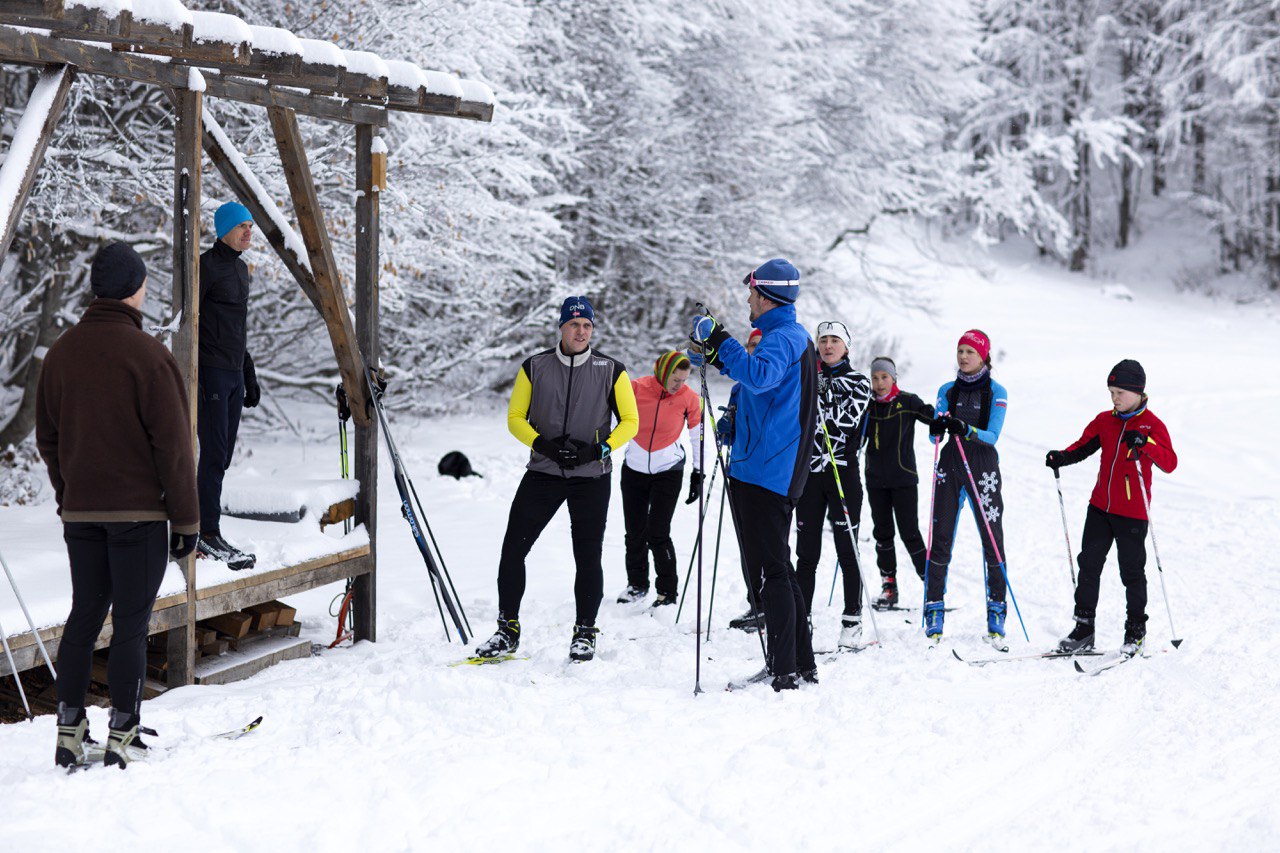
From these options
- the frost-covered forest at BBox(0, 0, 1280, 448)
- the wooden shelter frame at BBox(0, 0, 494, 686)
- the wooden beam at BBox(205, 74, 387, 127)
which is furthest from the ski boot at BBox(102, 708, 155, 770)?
the frost-covered forest at BBox(0, 0, 1280, 448)

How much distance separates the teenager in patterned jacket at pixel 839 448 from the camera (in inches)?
237

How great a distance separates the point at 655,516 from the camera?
698 centimetres

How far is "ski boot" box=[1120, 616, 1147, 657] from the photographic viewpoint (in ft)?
18.6

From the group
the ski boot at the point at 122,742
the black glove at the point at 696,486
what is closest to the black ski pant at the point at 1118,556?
the black glove at the point at 696,486

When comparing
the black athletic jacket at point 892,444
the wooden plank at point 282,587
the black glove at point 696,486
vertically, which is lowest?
the wooden plank at point 282,587

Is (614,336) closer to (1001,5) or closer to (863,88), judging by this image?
(863,88)

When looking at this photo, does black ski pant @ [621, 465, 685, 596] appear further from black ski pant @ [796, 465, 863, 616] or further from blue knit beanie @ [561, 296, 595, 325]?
blue knit beanie @ [561, 296, 595, 325]

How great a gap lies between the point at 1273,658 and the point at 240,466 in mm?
9474

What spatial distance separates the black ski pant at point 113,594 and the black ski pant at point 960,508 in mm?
4038

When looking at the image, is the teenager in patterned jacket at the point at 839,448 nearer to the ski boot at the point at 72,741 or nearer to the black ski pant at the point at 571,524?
the black ski pant at the point at 571,524

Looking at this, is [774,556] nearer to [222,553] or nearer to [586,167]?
[222,553]

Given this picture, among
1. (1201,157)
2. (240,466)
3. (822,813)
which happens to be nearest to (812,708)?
(822,813)

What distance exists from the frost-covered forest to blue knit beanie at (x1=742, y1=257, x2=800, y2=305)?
509cm

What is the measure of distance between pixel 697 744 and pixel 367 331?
10.9ft
